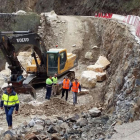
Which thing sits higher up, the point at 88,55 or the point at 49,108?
the point at 88,55

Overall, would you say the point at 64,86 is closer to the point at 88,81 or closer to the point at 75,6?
the point at 88,81

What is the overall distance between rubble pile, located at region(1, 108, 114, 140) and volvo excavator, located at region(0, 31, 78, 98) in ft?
8.95

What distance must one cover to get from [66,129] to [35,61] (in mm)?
5398

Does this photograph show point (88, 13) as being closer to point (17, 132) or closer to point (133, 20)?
point (133, 20)

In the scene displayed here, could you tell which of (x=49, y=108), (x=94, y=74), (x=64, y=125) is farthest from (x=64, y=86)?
(x=64, y=125)

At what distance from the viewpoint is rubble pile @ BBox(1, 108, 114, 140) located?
6218mm

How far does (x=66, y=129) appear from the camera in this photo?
7.25 metres

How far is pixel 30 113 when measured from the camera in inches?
360

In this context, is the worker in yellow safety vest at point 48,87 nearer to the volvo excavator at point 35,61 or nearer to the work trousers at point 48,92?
the work trousers at point 48,92

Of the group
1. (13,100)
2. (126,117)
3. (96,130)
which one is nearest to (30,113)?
(13,100)

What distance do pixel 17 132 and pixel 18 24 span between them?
17954mm

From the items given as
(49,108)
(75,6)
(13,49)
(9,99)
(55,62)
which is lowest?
(49,108)

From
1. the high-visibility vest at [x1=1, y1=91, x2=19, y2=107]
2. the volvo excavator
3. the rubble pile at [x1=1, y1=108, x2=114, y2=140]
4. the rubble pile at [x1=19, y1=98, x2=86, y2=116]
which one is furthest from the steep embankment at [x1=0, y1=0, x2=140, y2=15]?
the high-visibility vest at [x1=1, y1=91, x2=19, y2=107]

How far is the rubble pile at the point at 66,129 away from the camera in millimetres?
6218
